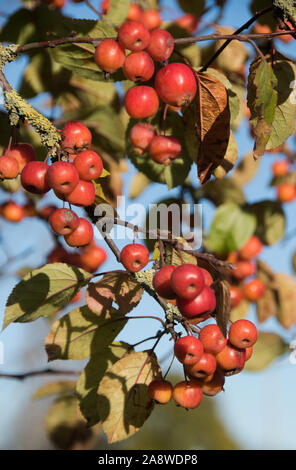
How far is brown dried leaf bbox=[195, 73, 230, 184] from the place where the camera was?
1194 mm

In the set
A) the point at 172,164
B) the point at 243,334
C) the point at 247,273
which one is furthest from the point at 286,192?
the point at 243,334

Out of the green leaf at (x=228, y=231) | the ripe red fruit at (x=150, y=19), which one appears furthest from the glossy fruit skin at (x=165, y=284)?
the ripe red fruit at (x=150, y=19)

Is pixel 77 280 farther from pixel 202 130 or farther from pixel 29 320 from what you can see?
pixel 202 130

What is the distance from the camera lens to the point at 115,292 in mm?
1323

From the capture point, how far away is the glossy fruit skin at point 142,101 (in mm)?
1312

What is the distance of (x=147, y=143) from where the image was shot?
4.62 feet

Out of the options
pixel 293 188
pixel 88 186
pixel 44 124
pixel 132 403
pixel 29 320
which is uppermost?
pixel 44 124

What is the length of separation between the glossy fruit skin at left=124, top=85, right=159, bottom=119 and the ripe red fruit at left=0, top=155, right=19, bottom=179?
1.24 feet

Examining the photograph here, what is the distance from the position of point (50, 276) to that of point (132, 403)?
426 mm

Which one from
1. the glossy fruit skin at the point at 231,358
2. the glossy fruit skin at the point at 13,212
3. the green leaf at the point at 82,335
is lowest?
the glossy fruit skin at the point at 13,212

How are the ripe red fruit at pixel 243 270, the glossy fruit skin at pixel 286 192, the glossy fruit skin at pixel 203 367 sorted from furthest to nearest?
the glossy fruit skin at pixel 286 192 < the ripe red fruit at pixel 243 270 < the glossy fruit skin at pixel 203 367

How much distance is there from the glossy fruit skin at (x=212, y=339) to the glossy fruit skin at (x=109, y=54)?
739 millimetres

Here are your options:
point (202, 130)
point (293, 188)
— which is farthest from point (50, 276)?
point (293, 188)

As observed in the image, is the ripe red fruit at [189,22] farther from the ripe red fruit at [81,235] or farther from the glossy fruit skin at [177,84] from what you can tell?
the ripe red fruit at [81,235]
